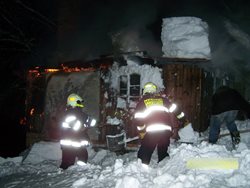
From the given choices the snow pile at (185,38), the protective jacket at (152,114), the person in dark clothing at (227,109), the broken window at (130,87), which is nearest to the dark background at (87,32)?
the snow pile at (185,38)

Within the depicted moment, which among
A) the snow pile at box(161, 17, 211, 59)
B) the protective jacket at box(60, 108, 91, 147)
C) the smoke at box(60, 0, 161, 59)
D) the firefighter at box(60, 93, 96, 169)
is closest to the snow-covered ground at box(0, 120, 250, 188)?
the firefighter at box(60, 93, 96, 169)

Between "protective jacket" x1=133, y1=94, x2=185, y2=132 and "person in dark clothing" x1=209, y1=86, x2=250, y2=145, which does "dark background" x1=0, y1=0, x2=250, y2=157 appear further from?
"protective jacket" x1=133, y1=94, x2=185, y2=132

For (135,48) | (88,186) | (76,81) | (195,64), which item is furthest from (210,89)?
(88,186)

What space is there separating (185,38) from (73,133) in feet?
21.3

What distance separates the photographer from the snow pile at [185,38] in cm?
1203

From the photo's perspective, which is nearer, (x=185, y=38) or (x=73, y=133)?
(x=73, y=133)

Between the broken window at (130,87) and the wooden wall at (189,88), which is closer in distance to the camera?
the wooden wall at (189,88)

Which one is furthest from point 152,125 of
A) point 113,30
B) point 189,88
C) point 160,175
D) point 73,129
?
point 113,30

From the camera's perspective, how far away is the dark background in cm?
1413

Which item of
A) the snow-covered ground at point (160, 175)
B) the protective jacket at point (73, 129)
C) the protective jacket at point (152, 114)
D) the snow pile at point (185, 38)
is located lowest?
the snow-covered ground at point (160, 175)

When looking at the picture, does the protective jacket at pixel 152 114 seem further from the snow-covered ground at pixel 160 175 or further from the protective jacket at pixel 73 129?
the protective jacket at pixel 73 129

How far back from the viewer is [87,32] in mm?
16781

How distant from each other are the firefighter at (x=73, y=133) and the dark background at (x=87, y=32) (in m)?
6.07

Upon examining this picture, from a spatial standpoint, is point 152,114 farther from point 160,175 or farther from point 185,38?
point 185,38
